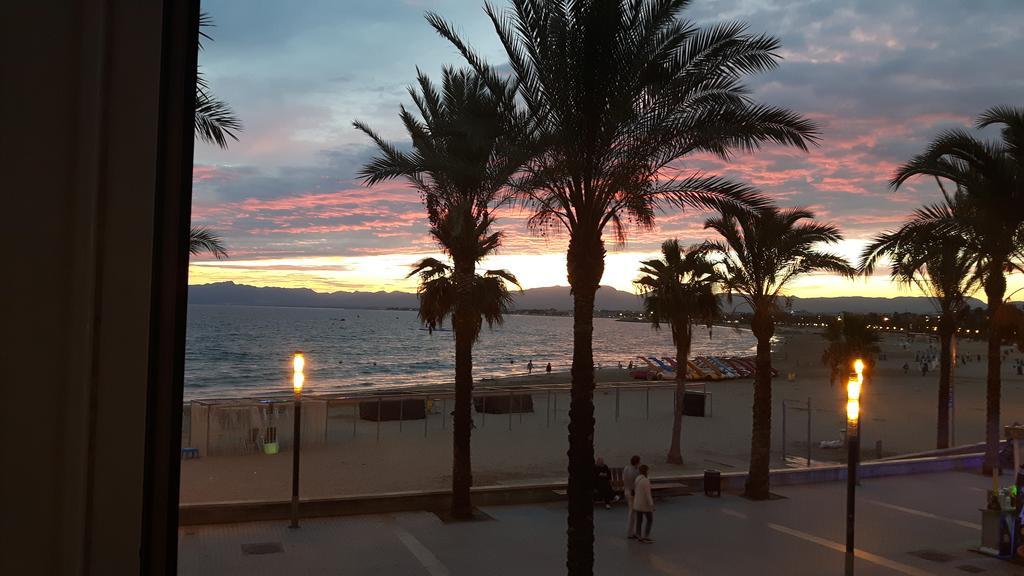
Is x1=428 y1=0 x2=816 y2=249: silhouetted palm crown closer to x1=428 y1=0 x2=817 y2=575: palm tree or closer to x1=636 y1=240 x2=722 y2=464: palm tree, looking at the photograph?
x1=428 y1=0 x2=817 y2=575: palm tree

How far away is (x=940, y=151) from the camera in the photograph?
16.3m

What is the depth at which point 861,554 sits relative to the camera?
38.2ft

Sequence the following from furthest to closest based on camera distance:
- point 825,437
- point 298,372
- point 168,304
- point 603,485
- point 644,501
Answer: point 825,437, point 603,485, point 298,372, point 644,501, point 168,304

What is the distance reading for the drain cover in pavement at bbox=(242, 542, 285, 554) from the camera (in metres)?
10.9

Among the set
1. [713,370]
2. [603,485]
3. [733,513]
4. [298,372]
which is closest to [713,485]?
[733,513]

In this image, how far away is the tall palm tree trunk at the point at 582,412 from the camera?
903 cm

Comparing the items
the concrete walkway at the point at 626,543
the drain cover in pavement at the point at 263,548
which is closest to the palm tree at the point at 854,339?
the concrete walkway at the point at 626,543

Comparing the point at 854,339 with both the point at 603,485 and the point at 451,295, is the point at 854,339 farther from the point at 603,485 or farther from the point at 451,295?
the point at 451,295

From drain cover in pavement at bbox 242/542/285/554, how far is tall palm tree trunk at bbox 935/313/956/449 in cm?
1837

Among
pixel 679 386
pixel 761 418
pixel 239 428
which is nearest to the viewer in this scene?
pixel 761 418

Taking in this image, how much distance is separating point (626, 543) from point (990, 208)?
11.5 meters

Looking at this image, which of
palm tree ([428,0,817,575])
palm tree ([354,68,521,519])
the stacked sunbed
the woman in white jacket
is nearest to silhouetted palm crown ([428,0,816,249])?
palm tree ([428,0,817,575])

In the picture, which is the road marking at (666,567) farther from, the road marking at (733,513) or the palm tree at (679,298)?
the palm tree at (679,298)

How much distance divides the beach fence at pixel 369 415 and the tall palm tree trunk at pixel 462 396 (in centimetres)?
869
